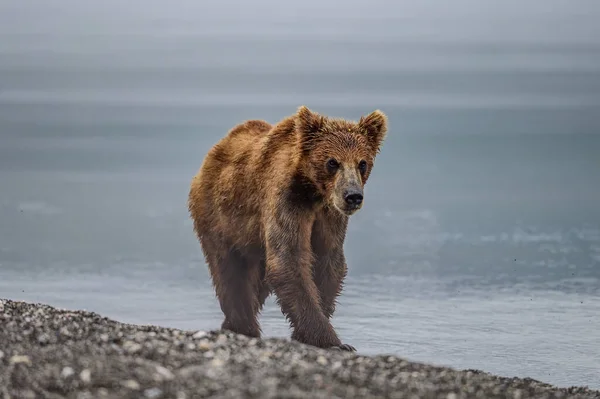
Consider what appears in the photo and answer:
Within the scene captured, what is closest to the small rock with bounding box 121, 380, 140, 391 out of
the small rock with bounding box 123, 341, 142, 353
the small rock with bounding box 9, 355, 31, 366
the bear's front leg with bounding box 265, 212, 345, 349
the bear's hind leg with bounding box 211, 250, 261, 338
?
the small rock with bounding box 123, 341, 142, 353

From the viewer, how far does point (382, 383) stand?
22.1ft

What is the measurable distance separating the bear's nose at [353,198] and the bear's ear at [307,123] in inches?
29.9

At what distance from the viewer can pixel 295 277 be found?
30.3 ft

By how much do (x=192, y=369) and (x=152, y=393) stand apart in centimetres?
46

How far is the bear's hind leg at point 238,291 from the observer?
1028 centimetres

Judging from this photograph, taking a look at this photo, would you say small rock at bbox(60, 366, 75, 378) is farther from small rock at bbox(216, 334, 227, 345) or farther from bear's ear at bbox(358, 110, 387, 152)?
bear's ear at bbox(358, 110, 387, 152)

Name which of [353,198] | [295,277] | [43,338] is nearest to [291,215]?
[295,277]

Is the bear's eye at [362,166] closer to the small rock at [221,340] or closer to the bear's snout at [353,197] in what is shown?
the bear's snout at [353,197]

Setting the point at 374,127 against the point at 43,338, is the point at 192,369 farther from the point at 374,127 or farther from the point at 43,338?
the point at 374,127

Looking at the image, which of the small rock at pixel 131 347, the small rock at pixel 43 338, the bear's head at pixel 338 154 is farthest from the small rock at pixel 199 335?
the bear's head at pixel 338 154

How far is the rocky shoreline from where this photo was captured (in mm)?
6426

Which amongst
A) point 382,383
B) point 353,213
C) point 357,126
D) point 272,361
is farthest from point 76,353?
point 357,126

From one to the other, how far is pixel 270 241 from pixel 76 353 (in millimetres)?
2532

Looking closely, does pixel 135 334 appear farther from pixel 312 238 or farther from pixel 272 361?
pixel 312 238
